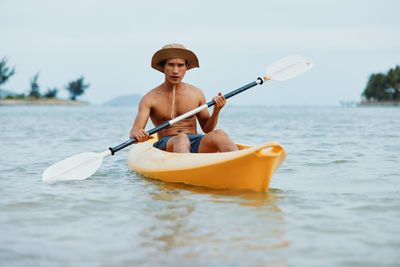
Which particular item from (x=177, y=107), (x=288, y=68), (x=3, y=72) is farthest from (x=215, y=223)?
(x=3, y=72)

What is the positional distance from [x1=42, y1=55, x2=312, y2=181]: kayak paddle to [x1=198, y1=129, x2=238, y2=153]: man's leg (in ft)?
1.16

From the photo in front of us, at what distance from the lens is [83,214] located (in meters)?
3.38

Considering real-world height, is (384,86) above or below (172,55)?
above

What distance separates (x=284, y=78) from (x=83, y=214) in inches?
120

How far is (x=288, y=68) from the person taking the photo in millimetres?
5555

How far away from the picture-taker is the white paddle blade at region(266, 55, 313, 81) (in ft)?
17.8

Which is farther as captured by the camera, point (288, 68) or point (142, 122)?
point (288, 68)

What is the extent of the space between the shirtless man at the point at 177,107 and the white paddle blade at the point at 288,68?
3.29 feet

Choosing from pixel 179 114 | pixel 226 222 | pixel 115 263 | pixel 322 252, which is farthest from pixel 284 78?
pixel 115 263

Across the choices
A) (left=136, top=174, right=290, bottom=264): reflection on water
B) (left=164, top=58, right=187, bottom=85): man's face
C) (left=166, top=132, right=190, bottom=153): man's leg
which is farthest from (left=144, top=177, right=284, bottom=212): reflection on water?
(left=164, top=58, right=187, bottom=85): man's face

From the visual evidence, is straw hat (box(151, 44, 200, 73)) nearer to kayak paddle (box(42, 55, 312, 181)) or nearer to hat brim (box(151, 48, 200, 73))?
hat brim (box(151, 48, 200, 73))

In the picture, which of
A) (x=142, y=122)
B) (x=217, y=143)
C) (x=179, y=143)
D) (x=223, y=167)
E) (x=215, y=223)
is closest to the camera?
(x=215, y=223)

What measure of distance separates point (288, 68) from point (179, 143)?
6.09ft

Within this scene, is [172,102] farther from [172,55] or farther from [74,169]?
[74,169]
